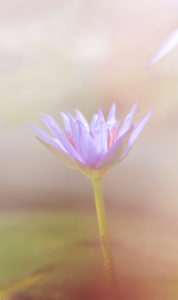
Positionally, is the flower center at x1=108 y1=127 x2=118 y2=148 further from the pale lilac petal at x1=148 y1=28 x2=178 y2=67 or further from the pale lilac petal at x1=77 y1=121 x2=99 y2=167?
the pale lilac petal at x1=148 y1=28 x2=178 y2=67

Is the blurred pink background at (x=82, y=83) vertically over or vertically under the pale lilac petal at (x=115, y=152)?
over

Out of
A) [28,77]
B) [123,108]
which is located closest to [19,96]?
[28,77]

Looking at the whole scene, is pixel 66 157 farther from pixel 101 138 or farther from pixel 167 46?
pixel 167 46

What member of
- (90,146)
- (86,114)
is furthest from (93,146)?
(86,114)

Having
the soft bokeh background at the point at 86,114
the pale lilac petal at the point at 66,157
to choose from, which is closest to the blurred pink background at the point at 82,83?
the soft bokeh background at the point at 86,114

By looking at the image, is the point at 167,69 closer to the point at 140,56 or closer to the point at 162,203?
the point at 140,56

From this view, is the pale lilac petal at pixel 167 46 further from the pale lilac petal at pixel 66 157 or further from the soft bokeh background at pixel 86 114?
the pale lilac petal at pixel 66 157
